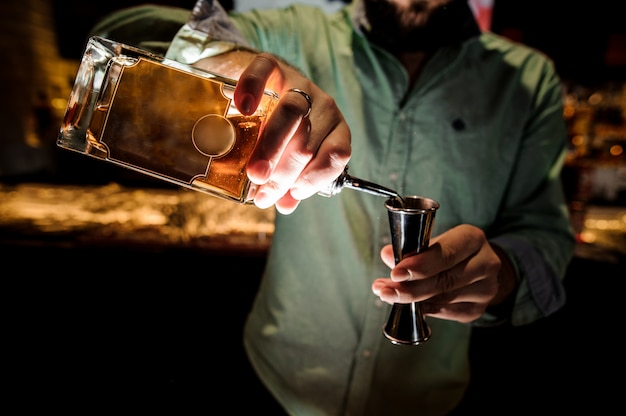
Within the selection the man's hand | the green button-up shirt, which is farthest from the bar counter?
the man's hand

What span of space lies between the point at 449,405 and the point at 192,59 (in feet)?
5.29

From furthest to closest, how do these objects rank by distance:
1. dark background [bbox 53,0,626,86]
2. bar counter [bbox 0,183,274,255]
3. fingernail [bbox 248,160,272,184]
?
dark background [bbox 53,0,626,86], bar counter [bbox 0,183,274,255], fingernail [bbox 248,160,272,184]

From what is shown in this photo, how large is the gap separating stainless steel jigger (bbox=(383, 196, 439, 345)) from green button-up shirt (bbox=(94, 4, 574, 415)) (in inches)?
23.5

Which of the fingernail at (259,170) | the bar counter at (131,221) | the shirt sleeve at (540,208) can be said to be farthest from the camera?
the bar counter at (131,221)

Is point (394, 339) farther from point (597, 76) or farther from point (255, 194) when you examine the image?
point (597, 76)

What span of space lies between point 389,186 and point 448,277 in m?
0.59

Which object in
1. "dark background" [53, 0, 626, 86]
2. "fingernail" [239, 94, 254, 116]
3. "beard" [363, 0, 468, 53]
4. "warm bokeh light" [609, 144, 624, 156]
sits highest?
"dark background" [53, 0, 626, 86]

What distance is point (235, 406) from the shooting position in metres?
2.44

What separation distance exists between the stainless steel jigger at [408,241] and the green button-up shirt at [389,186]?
0.60 meters

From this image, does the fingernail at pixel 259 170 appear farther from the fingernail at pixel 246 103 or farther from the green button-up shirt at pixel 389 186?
the green button-up shirt at pixel 389 186

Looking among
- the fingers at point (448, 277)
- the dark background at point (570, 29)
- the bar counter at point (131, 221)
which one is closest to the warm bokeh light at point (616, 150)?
the dark background at point (570, 29)

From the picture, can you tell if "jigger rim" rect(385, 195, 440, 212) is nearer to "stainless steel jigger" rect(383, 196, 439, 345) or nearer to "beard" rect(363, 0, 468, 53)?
"stainless steel jigger" rect(383, 196, 439, 345)

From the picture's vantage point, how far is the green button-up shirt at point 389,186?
136cm

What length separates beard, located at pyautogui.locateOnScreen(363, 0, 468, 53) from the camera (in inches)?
53.6
